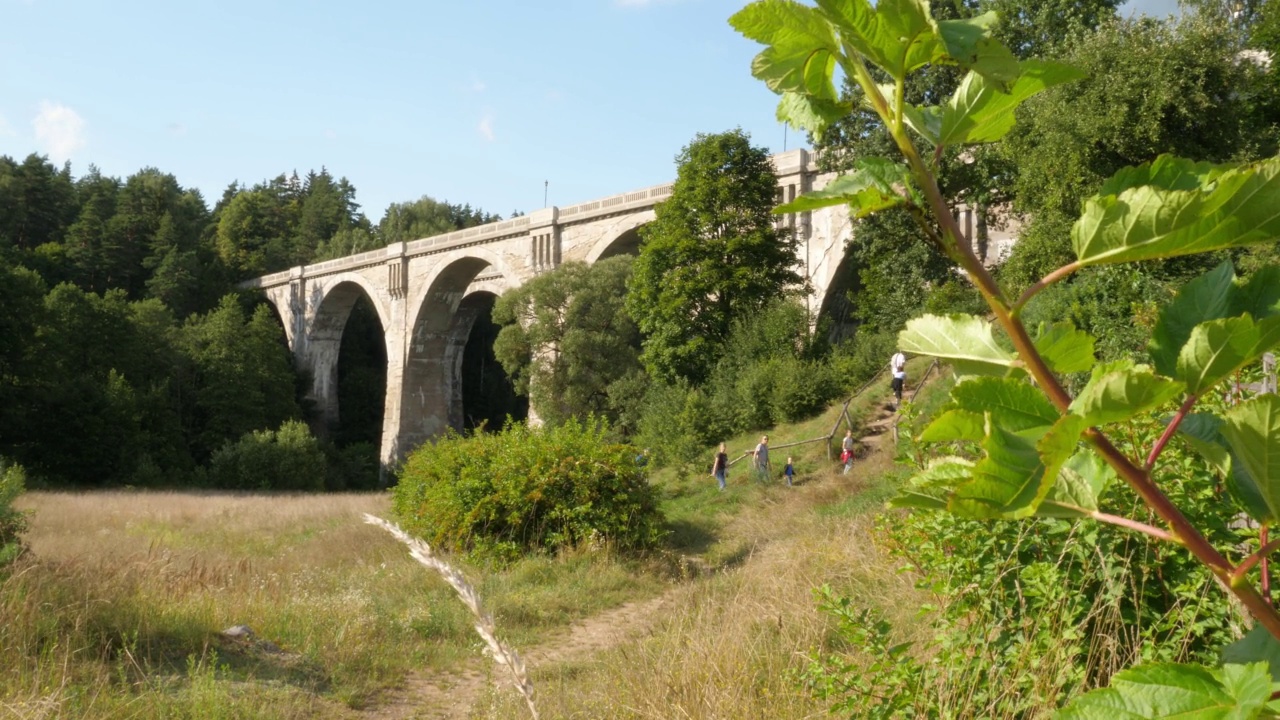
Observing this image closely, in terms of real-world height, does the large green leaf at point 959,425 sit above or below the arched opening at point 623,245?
below

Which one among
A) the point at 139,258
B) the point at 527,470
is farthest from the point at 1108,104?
the point at 139,258

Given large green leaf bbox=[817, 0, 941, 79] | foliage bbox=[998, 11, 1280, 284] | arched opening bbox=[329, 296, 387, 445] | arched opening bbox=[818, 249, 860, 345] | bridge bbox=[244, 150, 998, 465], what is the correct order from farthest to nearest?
1. arched opening bbox=[329, 296, 387, 445]
2. bridge bbox=[244, 150, 998, 465]
3. arched opening bbox=[818, 249, 860, 345]
4. foliage bbox=[998, 11, 1280, 284]
5. large green leaf bbox=[817, 0, 941, 79]

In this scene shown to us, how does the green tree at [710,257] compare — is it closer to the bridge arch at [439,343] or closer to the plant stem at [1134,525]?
the bridge arch at [439,343]

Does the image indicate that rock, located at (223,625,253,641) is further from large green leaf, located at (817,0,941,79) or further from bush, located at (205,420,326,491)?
bush, located at (205,420,326,491)

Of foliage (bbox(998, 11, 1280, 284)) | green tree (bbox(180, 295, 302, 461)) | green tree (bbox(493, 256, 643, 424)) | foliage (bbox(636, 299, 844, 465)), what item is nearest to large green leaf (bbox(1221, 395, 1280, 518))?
foliage (bbox(998, 11, 1280, 284))

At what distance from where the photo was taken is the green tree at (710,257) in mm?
21625

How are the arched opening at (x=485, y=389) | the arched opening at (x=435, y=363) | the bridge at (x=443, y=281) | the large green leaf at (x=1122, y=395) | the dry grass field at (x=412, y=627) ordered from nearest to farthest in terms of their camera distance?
the large green leaf at (x=1122, y=395)
the dry grass field at (x=412, y=627)
the bridge at (x=443, y=281)
the arched opening at (x=435, y=363)
the arched opening at (x=485, y=389)

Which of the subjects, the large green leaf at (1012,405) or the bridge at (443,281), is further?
the bridge at (443,281)

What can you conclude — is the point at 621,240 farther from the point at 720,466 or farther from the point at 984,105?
the point at 984,105

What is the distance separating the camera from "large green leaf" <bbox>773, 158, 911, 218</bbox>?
75 centimetres

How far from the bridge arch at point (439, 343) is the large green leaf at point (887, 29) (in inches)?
1361

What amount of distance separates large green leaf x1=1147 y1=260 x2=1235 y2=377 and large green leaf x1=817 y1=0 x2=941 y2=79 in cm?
29

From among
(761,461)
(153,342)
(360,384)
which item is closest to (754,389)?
(761,461)

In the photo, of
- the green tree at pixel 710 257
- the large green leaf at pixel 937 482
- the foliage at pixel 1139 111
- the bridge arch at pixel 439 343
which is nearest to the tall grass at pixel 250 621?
the large green leaf at pixel 937 482
